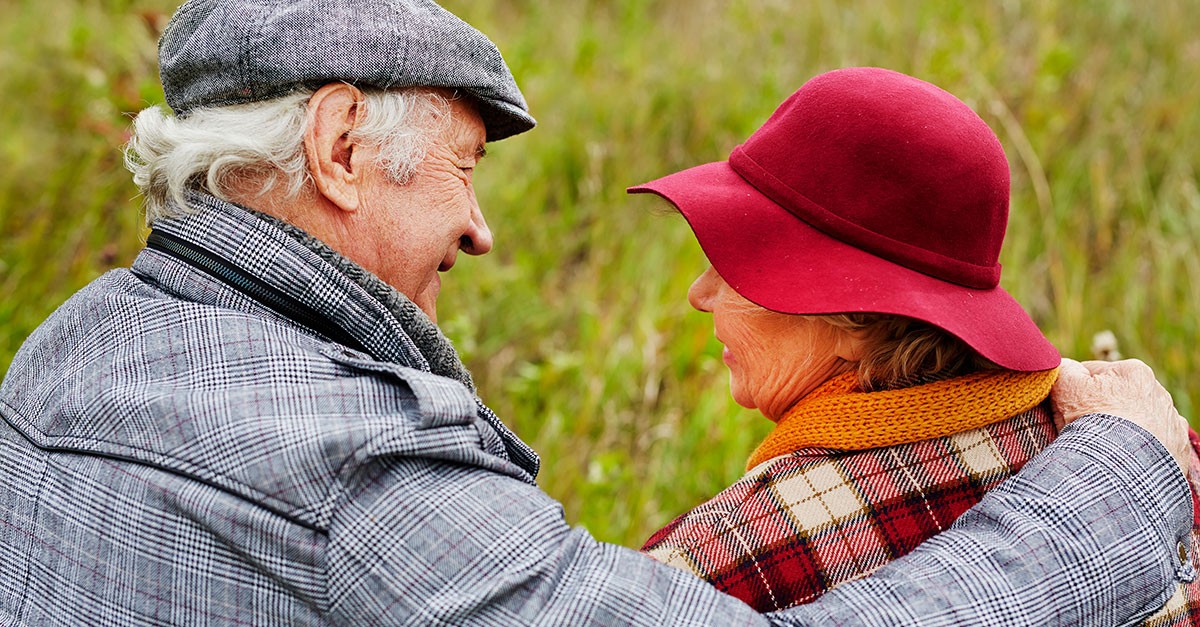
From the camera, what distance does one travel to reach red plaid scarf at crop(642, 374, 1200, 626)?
1.71 metres

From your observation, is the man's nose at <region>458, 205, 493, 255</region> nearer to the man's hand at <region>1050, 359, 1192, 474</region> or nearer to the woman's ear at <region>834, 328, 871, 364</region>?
the woman's ear at <region>834, 328, 871, 364</region>

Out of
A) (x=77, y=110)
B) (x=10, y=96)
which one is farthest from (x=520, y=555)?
(x=10, y=96)

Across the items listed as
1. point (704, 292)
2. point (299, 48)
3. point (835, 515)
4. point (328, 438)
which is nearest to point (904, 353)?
point (835, 515)

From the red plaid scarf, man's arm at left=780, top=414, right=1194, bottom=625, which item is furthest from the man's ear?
man's arm at left=780, top=414, right=1194, bottom=625

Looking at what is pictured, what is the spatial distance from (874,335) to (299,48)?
3.70ft

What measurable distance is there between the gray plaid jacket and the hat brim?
0.21 m

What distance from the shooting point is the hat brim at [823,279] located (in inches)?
67.0

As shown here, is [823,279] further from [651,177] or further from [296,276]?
[651,177]

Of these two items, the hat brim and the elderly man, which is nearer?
the elderly man

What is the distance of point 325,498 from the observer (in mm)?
1411

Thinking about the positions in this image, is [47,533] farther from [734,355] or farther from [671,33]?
[671,33]

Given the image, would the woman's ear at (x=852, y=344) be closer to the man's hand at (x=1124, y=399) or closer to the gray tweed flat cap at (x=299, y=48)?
the man's hand at (x=1124, y=399)

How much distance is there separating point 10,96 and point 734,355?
4882 millimetres

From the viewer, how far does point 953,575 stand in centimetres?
153
